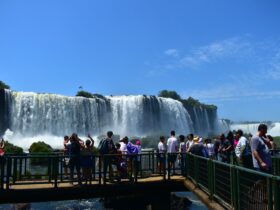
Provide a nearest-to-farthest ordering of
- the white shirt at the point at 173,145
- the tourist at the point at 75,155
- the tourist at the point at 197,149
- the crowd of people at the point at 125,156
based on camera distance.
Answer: the crowd of people at the point at 125,156 → the tourist at the point at 75,155 → the tourist at the point at 197,149 → the white shirt at the point at 173,145

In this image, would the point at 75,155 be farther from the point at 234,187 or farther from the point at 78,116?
the point at 78,116

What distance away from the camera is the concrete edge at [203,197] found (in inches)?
356

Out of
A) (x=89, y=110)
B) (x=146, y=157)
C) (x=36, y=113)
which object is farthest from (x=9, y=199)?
(x=89, y=110)

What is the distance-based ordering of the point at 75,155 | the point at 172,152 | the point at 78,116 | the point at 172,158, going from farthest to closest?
the point at 78,116, the point at 172,152, the point at 172,158, the point at 75,155

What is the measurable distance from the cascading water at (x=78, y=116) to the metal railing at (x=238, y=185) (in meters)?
42.2

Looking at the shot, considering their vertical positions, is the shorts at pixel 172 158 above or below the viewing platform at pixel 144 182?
above

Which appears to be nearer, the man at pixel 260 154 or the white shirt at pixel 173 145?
the man at pixel 260 154

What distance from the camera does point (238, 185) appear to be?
24.8 feet

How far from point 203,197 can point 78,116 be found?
4698 centimetres

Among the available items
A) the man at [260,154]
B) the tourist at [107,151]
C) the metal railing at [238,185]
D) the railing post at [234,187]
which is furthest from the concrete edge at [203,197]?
the tourist at [107,151]

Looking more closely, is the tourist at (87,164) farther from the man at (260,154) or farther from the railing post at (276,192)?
the railing post at (276,192)

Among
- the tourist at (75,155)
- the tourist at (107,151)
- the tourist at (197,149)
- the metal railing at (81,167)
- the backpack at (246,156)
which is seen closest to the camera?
the backpack at (246,156)

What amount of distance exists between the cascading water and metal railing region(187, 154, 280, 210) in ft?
138

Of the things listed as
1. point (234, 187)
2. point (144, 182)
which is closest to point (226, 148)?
point (144, 182)
